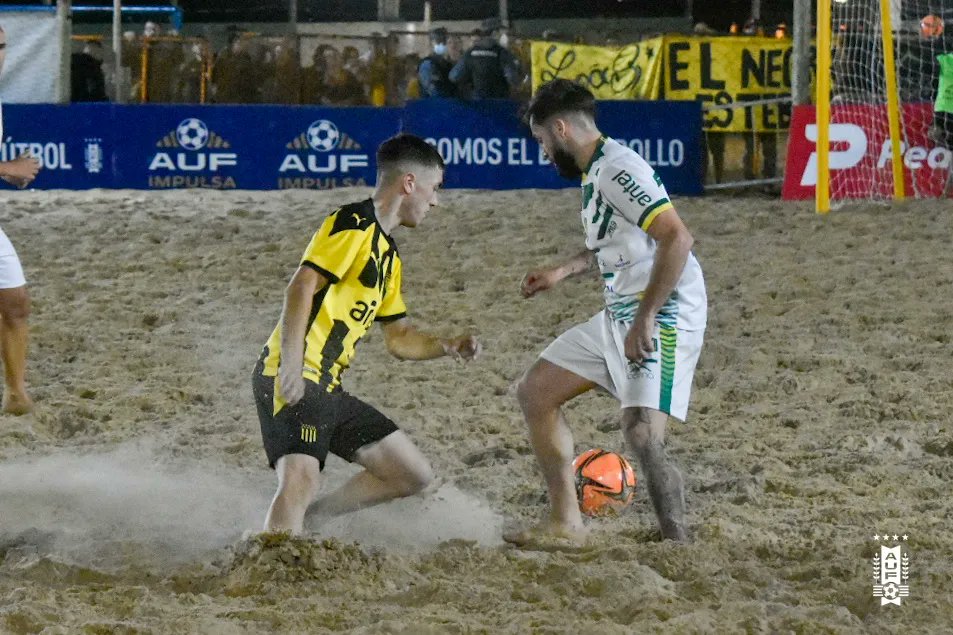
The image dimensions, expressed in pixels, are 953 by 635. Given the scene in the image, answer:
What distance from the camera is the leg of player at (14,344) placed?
20.1ft

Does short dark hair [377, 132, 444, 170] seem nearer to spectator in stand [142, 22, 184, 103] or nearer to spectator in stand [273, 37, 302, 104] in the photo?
spectator in stand [142, 22, 184, 103]

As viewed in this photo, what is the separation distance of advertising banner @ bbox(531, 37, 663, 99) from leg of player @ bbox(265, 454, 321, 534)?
10821mm

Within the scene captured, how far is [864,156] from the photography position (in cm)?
1186

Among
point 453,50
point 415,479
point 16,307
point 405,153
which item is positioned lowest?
point 415,479

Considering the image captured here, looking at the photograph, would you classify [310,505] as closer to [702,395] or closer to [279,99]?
[702,395]

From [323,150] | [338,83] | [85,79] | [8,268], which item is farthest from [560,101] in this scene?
[338,83]

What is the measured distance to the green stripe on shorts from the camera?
179 inches

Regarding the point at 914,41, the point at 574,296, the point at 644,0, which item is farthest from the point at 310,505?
the point at 644,0

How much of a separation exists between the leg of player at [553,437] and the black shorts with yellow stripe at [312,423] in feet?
2.03

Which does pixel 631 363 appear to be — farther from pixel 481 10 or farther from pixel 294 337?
pixel 481 10

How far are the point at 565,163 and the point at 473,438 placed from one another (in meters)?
2.04

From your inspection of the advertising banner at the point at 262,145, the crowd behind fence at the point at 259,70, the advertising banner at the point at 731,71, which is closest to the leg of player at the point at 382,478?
the advertising banner at the point at 262,145

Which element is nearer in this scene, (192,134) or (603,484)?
(603,484)

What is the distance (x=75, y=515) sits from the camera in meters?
5.21
